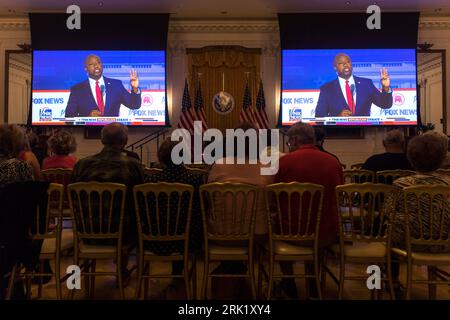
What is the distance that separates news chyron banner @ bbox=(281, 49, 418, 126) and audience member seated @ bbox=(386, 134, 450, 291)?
210 inches

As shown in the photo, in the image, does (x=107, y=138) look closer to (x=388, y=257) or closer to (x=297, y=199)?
(x=297, y=199)

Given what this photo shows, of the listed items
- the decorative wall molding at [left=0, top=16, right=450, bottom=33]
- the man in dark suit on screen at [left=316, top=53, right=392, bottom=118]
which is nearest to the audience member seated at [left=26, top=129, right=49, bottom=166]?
the decorative wall molding at [left=0, top=16, right=450, bottom=33]

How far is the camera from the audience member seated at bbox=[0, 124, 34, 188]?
8.47 ft

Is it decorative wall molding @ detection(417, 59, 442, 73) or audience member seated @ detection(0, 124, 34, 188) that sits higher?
decorative wall molding @ detection(417, 59, 442, 73)

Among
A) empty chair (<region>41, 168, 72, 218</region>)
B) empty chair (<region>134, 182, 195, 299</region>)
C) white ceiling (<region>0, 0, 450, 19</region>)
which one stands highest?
white ceiling (<region>0, 0, 450, 19</region>)

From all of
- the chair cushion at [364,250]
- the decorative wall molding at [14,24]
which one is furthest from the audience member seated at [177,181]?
the decorative wall molding at [14,24]

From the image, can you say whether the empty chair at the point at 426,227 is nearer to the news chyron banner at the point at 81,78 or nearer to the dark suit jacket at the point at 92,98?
the news chyron banner at the point at 81,78

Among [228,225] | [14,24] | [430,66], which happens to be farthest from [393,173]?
[14,24]

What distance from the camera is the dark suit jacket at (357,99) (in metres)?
7.71

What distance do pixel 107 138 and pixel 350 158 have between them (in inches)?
248

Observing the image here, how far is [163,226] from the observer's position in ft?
8.73

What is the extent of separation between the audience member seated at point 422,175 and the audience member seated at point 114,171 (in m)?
1.79

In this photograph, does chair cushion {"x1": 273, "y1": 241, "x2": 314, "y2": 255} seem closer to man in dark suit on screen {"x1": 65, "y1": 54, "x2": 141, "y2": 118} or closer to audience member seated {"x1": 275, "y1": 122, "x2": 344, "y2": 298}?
audience member seated {"x1": 275, "y1": 122, "x2": 344, "y2": 298}

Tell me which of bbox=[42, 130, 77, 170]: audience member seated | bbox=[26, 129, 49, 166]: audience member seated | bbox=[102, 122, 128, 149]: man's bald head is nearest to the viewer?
bbox=[102, 122, 128, 149]: man's bald head
